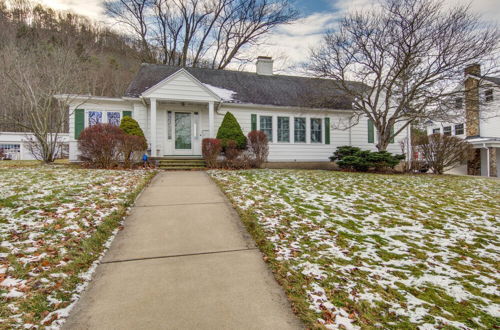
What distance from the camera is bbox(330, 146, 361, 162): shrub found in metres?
12.3

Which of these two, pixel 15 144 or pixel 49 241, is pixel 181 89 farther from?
pixel 15 144

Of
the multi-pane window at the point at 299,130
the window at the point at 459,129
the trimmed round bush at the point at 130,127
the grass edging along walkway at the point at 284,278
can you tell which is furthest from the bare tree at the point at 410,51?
the window at the point at 459,129

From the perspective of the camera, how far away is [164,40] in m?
23.2

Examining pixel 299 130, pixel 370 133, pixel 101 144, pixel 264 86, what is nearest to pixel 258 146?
pixel 299 130

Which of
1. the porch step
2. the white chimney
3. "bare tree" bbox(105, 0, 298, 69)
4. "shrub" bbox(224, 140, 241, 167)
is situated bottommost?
the porch step

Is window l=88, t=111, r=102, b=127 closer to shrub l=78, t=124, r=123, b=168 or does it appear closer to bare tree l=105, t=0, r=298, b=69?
shrub l=78, t=124, r=123, b=168

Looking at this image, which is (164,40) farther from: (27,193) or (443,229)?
(443,229)

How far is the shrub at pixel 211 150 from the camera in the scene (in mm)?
10062

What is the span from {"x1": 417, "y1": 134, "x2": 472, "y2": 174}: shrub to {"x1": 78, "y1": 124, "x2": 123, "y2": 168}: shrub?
13.4m

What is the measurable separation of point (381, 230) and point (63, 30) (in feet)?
86.7

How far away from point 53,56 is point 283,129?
1130 cm

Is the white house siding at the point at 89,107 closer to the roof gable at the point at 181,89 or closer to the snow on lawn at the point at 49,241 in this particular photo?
the roof gable at the point at 181,89

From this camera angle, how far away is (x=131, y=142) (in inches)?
362

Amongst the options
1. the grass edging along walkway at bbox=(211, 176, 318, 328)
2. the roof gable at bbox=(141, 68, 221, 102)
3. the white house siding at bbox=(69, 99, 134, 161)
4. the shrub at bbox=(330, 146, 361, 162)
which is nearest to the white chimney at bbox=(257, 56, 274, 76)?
the roof gable at bbox=(141, 68, 221, 102)
